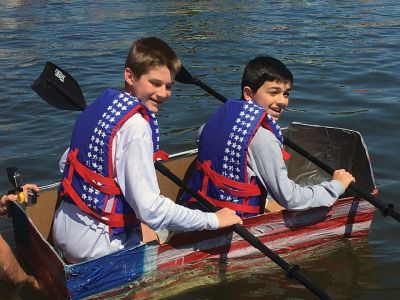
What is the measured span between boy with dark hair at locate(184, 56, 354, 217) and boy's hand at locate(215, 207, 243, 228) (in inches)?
13.1

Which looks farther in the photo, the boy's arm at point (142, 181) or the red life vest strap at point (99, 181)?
the red life vest strap at point (99, 181)

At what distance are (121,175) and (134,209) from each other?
20 cm

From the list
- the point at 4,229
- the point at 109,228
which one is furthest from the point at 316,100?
the point at 109,228

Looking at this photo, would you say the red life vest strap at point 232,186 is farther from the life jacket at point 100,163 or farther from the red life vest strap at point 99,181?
the red life vest strap at point 99,181

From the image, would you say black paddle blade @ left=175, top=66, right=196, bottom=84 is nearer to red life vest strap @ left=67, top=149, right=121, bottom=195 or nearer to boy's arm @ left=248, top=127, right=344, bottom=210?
boy's arm @ left=248, top=127, right=344, bottom=210

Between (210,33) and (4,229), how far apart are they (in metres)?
8.83

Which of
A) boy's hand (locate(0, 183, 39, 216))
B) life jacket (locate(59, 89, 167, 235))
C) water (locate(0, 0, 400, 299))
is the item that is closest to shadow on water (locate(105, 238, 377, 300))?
water (locate(0, 0, 400, 299))

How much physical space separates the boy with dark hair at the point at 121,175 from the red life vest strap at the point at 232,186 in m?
0.33

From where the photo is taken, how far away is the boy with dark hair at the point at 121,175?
322 cm

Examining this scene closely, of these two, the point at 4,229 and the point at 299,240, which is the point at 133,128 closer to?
the point at 299,240

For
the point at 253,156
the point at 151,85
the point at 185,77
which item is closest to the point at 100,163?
the point at 151,85

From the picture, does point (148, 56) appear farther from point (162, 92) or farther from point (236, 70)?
point (236, 70)

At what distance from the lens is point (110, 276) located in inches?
137

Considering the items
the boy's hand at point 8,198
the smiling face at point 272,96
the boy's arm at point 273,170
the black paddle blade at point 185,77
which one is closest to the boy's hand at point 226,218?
the boy's arm at point 273,170
